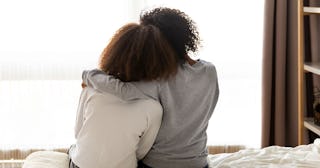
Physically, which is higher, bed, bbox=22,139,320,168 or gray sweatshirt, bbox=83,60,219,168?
gray sweatshirt, bbox=83,60,219,168

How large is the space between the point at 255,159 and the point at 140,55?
0.63 metres

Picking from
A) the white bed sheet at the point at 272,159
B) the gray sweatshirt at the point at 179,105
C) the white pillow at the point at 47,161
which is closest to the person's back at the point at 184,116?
the gray sweatshirt at the point at 179,105

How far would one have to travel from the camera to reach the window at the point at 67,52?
123 inches

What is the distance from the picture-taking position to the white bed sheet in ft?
6.21

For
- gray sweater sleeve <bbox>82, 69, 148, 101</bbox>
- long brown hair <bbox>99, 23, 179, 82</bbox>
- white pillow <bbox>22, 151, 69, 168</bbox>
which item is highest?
long brown hair <bbox>99, 23, 179, 82</bbox>

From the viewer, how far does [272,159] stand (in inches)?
76.6

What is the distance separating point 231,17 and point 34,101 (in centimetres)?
128

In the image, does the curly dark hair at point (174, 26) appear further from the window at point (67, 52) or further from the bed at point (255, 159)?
the window at point (67, 52)

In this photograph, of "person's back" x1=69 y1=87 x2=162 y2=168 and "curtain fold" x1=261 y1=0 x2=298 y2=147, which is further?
"curtain fold" x1=261 y1=0 x2=298 y2=147

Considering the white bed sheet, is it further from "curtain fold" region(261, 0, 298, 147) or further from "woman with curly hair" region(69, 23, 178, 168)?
"curtain fold" region(261, 0, 298, 147)

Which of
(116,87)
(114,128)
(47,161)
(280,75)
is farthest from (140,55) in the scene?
(280,75)

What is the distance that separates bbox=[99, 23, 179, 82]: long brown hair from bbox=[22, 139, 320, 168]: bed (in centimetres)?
43

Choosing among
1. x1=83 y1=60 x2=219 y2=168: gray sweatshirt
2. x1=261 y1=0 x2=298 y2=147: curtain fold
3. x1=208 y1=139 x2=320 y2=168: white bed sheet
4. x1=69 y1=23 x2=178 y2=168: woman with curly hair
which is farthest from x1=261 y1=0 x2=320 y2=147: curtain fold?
x1=69 y1=23 x2=178 y2=168: woman with curly hair

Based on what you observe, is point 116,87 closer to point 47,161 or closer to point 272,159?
point 47,161
